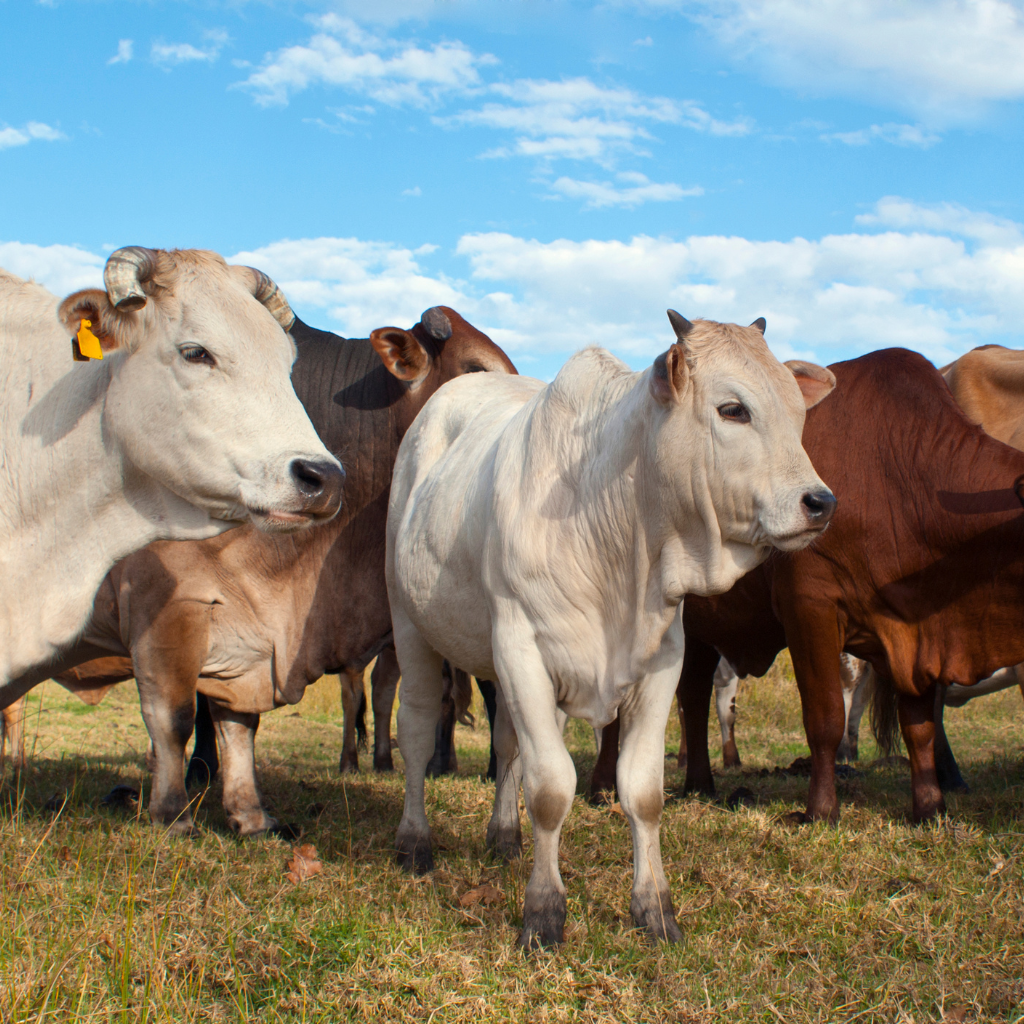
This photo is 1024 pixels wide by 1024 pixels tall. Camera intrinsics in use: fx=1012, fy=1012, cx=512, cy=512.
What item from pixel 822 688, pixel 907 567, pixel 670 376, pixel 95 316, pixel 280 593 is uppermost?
pixel 95 316

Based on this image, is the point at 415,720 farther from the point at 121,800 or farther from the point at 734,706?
the point at 734,706

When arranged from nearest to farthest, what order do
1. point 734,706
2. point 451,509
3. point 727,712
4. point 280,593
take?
point 451,509, point 280,593, point 727,712, point 734,706

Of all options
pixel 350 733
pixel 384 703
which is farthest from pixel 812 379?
pixel 350 733

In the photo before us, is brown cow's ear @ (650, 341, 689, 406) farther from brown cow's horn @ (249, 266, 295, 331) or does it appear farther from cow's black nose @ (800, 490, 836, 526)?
brown cow's horn @ (249, 266, 295, 331)

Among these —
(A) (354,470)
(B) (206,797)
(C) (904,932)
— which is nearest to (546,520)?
(C) (904,932)

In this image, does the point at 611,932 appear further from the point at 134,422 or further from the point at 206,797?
the point at 206,797

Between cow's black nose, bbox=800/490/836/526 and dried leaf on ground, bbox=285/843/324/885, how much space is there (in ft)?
8.11

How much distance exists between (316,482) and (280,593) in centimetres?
224

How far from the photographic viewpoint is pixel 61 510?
3646 mm

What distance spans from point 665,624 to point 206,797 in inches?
145

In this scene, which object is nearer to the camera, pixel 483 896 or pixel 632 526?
pixel 632 526

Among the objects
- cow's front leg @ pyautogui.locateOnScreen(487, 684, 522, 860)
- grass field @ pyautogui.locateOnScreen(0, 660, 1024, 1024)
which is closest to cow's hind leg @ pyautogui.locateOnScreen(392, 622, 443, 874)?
grass field @ pyautogui.locateOnScreen(0, 660, 1024, 1024)

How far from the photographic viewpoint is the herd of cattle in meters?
3.47

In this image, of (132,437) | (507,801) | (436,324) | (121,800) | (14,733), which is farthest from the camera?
(14,733)
